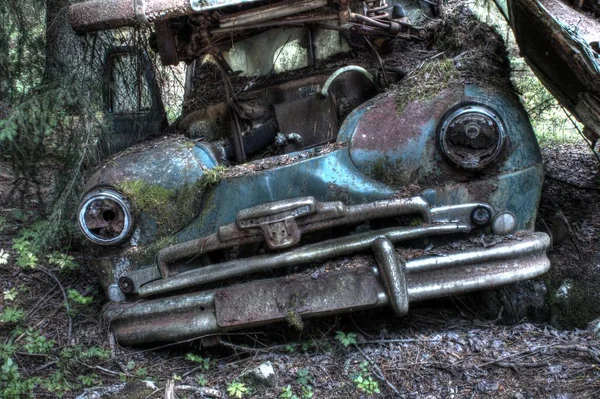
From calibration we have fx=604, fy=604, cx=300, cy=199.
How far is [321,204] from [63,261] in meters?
1.89

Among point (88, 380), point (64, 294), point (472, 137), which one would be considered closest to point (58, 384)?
point (88, 380)

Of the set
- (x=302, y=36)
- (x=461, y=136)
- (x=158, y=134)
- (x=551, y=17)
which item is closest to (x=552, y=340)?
(x=461, y=136)

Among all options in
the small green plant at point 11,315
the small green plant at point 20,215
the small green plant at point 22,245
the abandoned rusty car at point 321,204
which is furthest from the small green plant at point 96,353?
the small green plant at point 20,215

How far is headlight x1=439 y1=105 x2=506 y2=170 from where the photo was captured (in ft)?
10.6

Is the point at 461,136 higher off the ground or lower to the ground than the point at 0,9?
lower

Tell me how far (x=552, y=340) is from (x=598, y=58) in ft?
4.73

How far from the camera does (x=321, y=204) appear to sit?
323 centimetres

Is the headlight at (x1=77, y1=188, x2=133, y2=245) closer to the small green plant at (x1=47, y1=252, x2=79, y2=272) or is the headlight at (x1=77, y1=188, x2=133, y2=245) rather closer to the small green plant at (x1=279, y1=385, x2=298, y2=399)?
the small green plant at (x1=47, y1=252, x2=79, y2=272)

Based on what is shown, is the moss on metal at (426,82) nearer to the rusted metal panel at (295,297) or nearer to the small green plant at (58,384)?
the rusted metal panel at (295,297)

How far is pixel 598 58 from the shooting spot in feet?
9.62

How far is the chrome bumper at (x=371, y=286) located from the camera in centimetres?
310

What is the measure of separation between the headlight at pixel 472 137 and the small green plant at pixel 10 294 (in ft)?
9.05

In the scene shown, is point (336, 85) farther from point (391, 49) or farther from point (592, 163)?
point (592, 163)

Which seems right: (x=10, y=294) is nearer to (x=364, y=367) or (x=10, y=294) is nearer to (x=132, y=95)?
(x=132, y=95)
